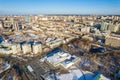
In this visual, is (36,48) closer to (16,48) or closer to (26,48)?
(26,48)

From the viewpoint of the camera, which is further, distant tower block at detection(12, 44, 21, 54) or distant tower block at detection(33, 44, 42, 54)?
distant tower block at detection(33, 44, 42, 54)

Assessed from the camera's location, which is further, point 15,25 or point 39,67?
point 15,25

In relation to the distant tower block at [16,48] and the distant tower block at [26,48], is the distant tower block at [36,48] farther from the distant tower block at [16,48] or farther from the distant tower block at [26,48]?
the distant tower block at [16,48]

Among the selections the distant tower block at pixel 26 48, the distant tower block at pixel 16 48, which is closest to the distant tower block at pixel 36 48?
the distant tower block at pixel 26 48

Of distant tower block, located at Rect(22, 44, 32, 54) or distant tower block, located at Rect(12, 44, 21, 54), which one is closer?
distant tower block, located at Rect(12, 44, 21, 54)

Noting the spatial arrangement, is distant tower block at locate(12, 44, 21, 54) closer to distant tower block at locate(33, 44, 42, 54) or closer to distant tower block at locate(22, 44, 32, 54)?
distant tower block at locate(22, 44, 32, 54)

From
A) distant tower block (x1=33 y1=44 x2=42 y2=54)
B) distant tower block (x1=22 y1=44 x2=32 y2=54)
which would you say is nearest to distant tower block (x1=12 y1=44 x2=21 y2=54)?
distant tower block (x1=22 y1=44 x2=32 y2=54)

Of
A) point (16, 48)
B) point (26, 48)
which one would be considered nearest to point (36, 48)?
point (26, 48)

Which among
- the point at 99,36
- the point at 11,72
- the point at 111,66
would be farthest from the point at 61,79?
the point at 99,36

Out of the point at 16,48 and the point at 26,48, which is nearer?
the point at 16,48

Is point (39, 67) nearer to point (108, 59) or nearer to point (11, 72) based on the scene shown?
point (11, 72)

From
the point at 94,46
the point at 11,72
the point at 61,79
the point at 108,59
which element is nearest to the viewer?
the point at 61,79
